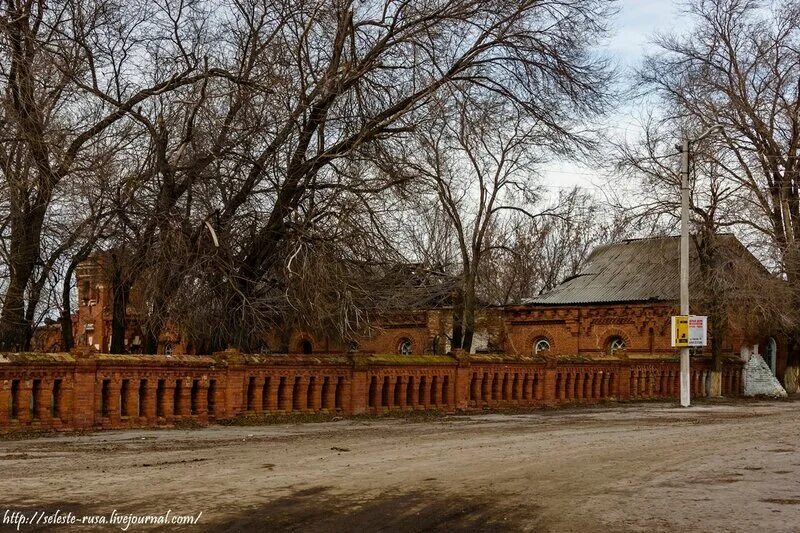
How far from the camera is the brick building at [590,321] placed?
4184 cm

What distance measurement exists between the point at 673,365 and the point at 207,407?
1919 centimetres

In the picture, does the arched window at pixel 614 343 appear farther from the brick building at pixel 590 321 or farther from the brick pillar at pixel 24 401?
the brick pillar at pixel 24 401

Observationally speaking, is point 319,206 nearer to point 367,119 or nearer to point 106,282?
point 367,119

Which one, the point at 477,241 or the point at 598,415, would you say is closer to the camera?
the point at 598,415

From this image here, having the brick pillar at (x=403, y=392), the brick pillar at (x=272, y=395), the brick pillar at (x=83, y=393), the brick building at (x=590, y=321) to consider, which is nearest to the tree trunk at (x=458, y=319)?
the brick building at (x=590, y=321)

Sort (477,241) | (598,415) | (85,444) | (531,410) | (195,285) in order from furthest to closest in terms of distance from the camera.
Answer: (477,241) < (531,410) < (598,415) < (195,285) < (85,444)

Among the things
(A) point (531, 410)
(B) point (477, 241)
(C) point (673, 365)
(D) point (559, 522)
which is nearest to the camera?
(D) point (559, 522)

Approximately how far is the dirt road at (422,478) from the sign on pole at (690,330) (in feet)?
27.7

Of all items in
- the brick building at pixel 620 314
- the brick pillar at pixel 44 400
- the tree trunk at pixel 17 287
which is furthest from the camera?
the brick building at pixel 620 314

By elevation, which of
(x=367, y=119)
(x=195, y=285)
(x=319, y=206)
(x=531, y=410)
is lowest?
(x=531, y=410)

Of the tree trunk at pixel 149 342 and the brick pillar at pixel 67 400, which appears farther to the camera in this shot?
the tree trunk at pixel 149 342

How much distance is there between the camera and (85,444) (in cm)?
1493

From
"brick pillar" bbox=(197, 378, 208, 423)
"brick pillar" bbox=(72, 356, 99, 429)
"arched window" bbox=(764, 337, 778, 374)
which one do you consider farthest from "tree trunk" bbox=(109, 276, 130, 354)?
"arched window" bbox=(764, 337, 778, 374)

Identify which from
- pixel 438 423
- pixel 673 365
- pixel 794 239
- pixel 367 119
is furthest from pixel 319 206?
pixel 794 239
